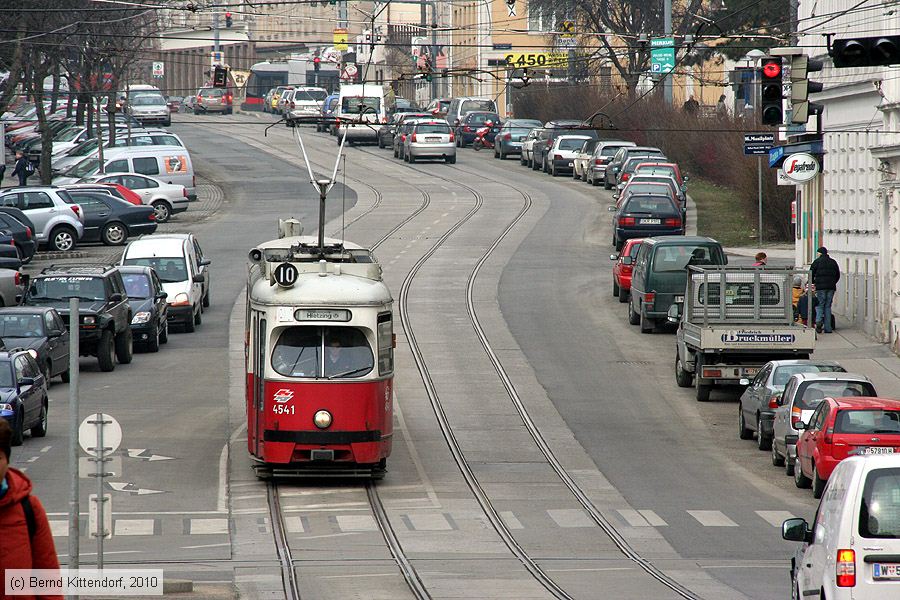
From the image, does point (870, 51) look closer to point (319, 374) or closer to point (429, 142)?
point (319, 374)

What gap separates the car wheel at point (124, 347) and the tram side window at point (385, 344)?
38.0 ft

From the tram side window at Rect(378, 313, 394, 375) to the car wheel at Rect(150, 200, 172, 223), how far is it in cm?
3127

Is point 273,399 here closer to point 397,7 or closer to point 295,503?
point 295,503

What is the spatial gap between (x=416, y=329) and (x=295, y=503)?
573 inches

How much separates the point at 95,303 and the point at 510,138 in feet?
140

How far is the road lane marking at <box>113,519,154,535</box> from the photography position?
17094 mm

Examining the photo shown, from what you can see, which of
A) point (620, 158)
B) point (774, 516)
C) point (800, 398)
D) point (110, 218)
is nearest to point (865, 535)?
point (774, 516)

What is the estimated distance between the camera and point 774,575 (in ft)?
49.3

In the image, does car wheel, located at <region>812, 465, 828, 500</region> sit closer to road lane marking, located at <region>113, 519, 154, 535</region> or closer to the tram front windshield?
the tram front windshield

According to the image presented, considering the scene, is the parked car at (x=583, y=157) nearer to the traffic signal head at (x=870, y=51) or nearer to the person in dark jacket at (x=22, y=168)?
the person in dark jacket at (x=22, y=168)

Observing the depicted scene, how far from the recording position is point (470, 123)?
74.7 meters

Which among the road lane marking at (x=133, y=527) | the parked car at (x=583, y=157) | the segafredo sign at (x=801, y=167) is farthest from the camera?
the parked car at (x=583, y=157)

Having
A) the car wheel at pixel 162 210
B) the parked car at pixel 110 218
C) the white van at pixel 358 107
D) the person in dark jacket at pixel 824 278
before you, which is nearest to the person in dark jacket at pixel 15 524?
the person in dark jacket at pixel 824 278

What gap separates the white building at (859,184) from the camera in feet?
106
